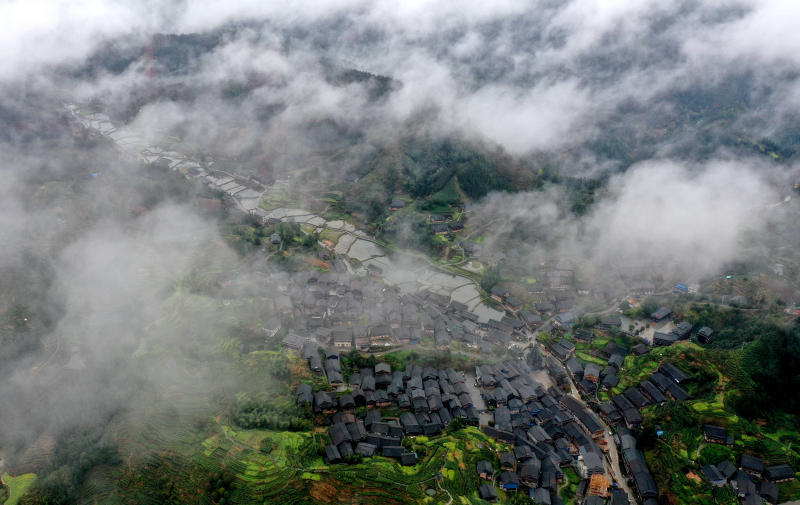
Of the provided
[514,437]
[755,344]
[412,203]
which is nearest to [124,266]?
[412,203]

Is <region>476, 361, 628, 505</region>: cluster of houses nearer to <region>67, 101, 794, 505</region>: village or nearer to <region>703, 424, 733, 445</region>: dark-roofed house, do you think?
<region>67, 101, 794, 505</region>: village

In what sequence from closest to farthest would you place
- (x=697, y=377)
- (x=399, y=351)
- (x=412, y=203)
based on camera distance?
(x=697, y=377) → (x=399, y=351) → (x=412, y=203)

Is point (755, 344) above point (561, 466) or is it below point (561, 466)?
above

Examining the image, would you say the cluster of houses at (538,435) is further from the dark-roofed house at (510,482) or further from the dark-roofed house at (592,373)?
the dark-roofed house at (592,373)

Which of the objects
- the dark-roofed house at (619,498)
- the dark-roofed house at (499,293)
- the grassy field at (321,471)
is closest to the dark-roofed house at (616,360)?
the dark-roofed house at (619,498)

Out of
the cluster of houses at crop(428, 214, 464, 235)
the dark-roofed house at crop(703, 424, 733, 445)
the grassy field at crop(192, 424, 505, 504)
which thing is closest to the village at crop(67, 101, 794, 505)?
the dark-roofed house at crop(703, 424, 733, 445)

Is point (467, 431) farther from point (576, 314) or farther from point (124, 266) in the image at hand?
point (124, 266)

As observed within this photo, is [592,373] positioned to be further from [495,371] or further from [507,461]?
[507,461]
